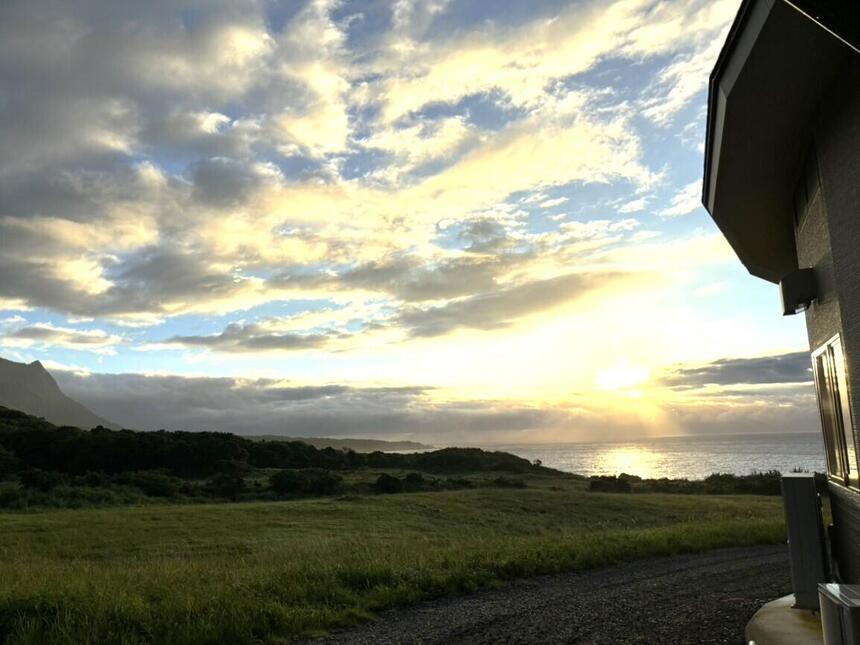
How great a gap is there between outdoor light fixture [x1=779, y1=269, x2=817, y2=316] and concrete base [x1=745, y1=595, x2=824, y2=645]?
11.5 ft

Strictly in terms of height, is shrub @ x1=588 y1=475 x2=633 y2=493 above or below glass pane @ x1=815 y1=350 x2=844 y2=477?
below

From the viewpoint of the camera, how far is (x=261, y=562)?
13922mm

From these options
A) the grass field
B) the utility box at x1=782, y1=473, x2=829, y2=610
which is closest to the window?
the utility box at x1=782, y1=473, x2=829, y2=610

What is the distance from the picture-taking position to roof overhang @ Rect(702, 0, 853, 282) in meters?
5.07

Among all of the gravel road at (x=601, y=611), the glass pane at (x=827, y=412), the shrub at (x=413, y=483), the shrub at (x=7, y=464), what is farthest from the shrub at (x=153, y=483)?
the glass pane at (x=827, y=412)

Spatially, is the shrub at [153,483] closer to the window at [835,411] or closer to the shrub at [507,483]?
the shrub at [507,483]

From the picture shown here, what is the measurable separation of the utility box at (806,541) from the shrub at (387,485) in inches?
1459

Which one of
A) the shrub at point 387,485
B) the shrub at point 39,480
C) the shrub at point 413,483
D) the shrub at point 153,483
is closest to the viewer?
the shrub at point 39,480

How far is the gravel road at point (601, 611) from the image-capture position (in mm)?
7488

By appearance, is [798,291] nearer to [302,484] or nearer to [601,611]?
[601,611]

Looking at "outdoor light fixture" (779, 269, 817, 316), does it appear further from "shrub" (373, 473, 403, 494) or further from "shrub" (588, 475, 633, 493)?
"shrub" (588, 475, 633, 493)

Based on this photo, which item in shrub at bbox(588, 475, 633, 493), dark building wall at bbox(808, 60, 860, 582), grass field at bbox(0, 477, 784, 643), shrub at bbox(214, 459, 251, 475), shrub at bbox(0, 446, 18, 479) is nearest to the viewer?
dark building wall at bbox(808, 60, 860, 582)

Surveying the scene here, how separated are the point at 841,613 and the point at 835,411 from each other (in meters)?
4.32

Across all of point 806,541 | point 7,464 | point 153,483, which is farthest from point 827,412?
point 7,464
